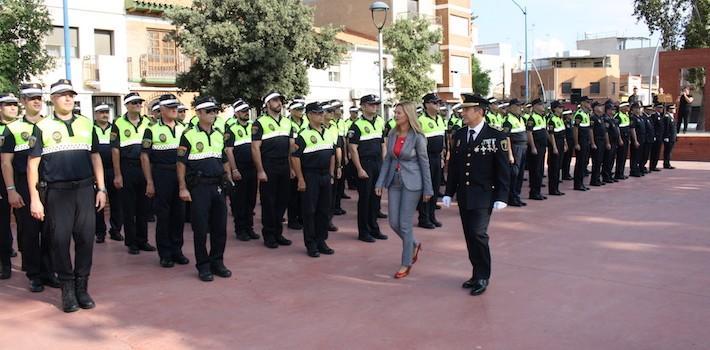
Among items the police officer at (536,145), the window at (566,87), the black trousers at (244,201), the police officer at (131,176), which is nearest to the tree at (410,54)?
the police officer at (536,145)

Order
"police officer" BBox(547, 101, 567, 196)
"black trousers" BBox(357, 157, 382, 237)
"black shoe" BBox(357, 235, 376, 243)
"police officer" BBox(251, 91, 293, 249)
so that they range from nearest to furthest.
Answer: "police officer" BBox(251, 91, 293, 249) < "black shoe" BBox(357, 235, 376, 243) < "black trousers" BBox(357, 157, 382, 237) < "police officer" BBox(547, 101, 567, 196)

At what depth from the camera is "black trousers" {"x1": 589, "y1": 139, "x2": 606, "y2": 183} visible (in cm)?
1328

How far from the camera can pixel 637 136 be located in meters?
14.9

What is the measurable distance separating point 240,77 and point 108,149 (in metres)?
10.8

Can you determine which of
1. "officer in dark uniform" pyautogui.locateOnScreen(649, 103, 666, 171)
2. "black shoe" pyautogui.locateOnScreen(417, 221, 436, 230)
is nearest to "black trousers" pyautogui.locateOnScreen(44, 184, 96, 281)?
"black shoe" pyautogui.locateOnScreen(417, 221, 436, 230)

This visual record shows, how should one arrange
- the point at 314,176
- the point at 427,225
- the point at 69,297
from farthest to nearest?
1. the point at 427,225
2. the point at 314,176
3. the point at 69,297

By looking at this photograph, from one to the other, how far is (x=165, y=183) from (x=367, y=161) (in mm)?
2688

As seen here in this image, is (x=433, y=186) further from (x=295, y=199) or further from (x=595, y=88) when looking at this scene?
(x=595, y=88)

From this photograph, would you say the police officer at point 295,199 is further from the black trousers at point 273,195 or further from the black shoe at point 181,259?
the black shoe at point 181,259

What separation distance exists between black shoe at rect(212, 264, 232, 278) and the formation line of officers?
0.01 meters

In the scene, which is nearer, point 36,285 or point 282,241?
point 36,285

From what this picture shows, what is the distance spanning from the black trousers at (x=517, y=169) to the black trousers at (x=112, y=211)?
6.26m

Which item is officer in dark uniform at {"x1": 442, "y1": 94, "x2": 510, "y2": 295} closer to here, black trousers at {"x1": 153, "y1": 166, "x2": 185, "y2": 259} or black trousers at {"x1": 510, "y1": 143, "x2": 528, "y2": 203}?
black trousers at {"x1": 153, "y1": 166, "x2": 185, "y2": 259}

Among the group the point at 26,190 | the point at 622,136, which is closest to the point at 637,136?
the point at 622,136
